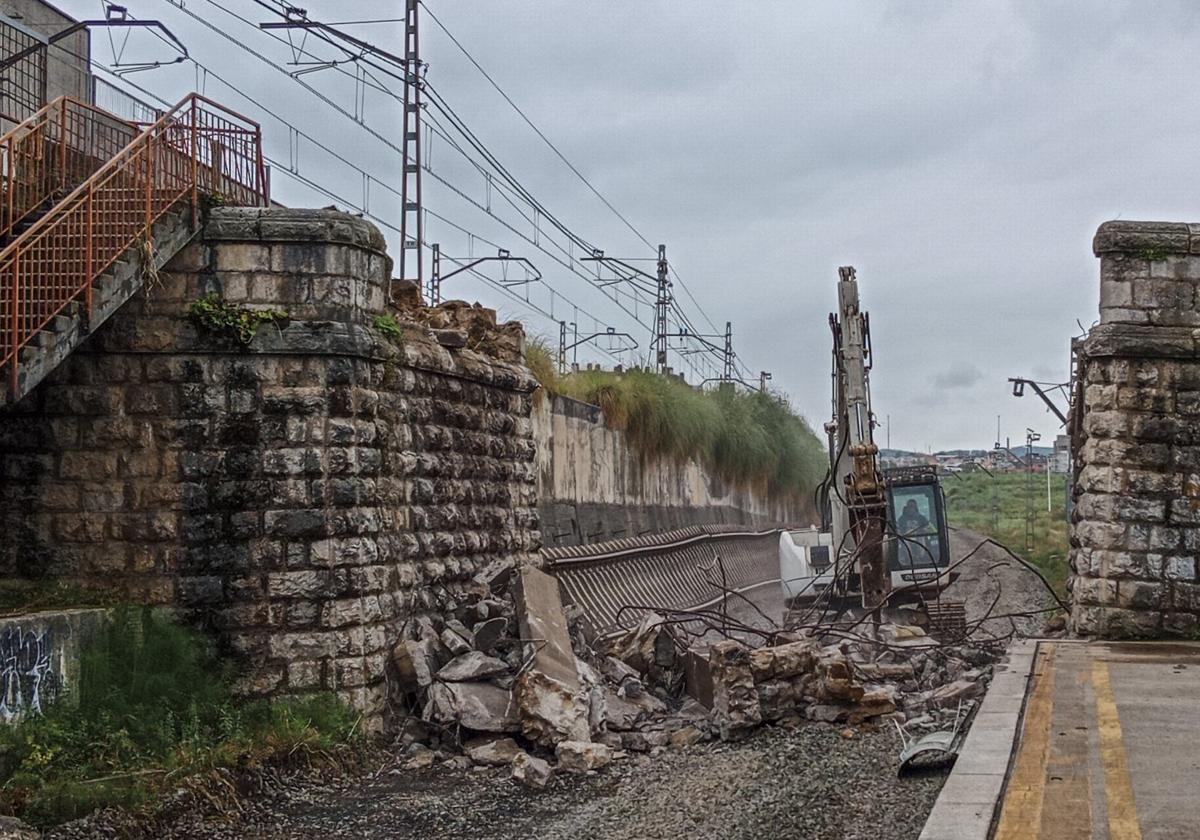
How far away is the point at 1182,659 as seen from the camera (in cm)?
1418

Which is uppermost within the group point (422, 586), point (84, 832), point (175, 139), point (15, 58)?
point (15, 58)

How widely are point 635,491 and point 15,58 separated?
20.0 meters

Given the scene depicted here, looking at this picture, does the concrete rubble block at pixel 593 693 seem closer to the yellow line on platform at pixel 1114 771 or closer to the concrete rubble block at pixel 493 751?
the concrete rubble block at pixel 493 751

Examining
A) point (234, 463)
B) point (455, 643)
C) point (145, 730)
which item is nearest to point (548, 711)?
point (455, 643)

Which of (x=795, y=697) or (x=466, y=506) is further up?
(x=466, y=506)

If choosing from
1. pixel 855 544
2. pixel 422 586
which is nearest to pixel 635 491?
pixel 855 544

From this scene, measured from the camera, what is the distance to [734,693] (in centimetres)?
1416

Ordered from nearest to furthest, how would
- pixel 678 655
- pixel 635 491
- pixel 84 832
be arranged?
pixel 84 832 → pixel 678 655 → pixel 635 491

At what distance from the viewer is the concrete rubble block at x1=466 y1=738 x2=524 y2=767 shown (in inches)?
527

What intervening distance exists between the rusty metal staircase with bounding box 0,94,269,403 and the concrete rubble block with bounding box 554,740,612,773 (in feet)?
A: 17.9

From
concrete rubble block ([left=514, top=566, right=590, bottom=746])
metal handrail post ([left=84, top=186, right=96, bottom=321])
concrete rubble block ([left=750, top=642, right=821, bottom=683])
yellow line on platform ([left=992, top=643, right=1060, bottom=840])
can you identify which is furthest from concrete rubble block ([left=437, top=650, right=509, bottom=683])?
yellow line on platform ([left=992, top=643, right=1060, bottom=840])

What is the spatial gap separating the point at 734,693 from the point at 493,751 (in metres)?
2.39

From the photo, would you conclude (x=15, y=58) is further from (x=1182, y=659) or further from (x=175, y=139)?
(x=1182, y=659)

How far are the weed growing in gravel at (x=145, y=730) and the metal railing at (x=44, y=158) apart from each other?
12.5 feet
